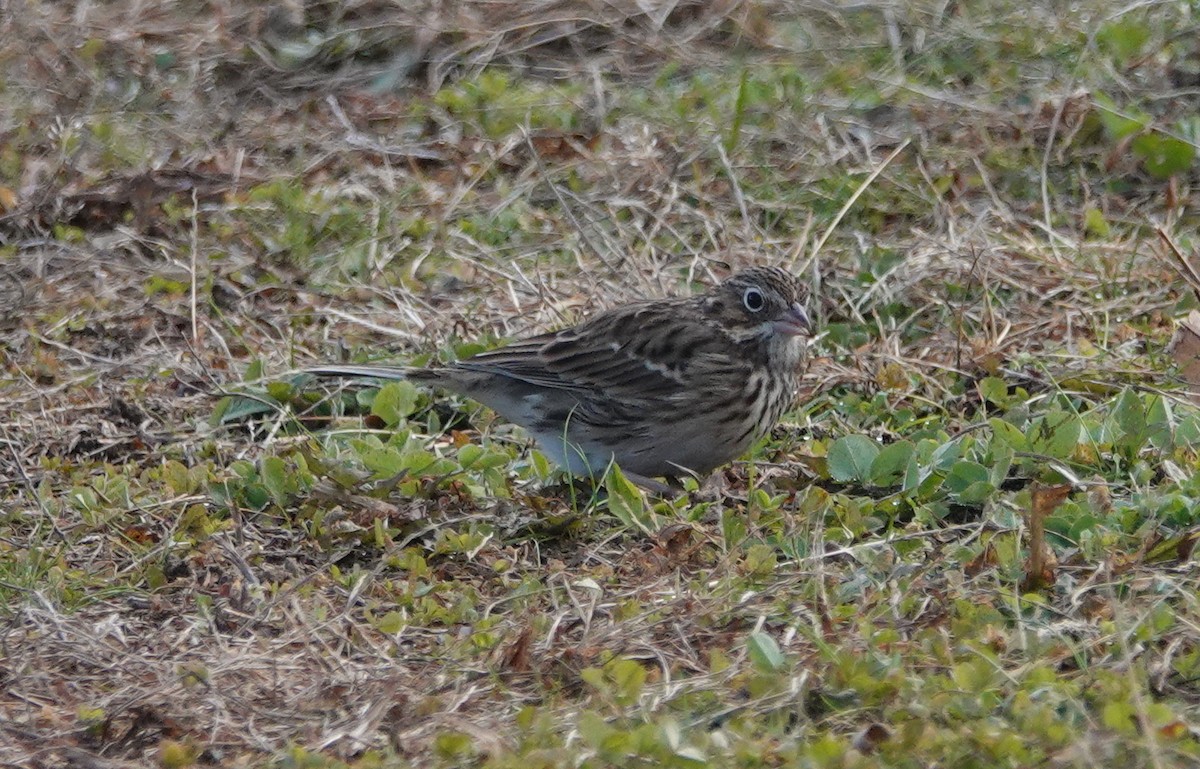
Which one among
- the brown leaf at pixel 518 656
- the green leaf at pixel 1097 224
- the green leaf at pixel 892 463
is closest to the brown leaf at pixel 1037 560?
the green leaf at pixel 892 463

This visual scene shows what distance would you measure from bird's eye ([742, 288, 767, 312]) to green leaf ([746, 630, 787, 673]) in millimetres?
2365

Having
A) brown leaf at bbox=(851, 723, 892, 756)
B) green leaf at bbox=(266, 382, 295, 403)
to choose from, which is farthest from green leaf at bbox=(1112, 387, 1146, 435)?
green leaf at bbox=(266, 382, 295, 403)

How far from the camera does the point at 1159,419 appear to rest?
256 inches

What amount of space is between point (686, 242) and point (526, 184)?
1.17 m

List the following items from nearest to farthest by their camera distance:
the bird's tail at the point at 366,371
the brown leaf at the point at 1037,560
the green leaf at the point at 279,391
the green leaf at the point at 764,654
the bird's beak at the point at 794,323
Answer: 1. the green leaf at the point at 764,654
2. the brown leaf at the point at 1037,560
3. the bird's beak at the point at 794,323
4. the bird's tail at the point at 366,371
5. the green leaf at the point at 279,391

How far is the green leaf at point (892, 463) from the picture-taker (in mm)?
6266

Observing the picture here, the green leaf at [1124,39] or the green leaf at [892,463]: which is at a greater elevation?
the green leaf at [1124,39]

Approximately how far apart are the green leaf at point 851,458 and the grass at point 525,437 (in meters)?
0.01

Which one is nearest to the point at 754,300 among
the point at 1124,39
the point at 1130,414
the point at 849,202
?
the point at 1130,414

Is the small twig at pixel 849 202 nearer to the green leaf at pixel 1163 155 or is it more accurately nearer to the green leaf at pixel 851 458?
the green leaf at pixel 1163 155

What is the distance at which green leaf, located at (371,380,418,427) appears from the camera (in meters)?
7.36

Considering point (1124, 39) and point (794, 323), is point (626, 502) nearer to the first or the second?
point (794, 323)

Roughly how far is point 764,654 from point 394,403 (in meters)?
3.04

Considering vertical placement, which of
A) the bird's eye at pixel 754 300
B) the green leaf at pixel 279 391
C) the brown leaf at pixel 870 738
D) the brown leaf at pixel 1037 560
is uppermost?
the brown leaf at pixel 870 738
